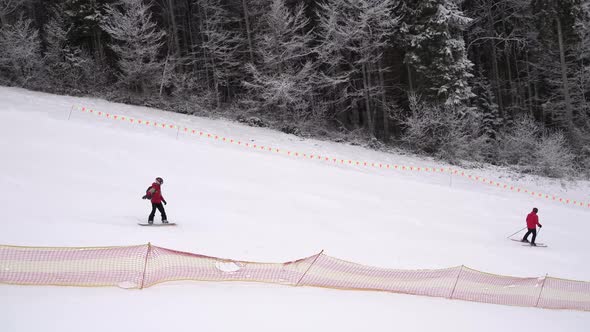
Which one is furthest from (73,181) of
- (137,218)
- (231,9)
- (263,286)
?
(231,9)

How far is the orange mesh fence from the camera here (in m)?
7.82

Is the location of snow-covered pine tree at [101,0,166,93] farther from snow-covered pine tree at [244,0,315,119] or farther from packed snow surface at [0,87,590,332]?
snow-covered pine tree at [244,0,315,119]

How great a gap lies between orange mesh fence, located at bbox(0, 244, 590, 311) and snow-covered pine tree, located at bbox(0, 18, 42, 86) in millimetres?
22628

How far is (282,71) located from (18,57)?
16377 millimetres

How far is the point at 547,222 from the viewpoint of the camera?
1856 centimetres

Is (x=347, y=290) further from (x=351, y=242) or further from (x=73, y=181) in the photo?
(x=73, y=181)

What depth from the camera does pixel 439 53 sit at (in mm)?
27562

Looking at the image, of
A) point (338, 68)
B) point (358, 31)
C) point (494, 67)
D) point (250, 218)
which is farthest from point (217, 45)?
point (494, 67)

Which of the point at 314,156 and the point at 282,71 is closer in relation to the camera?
the point at 314,156

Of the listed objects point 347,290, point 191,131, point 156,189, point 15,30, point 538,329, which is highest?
point 15,30

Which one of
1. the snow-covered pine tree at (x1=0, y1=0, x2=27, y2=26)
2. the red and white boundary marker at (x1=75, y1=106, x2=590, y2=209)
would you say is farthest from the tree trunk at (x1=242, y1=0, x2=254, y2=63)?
the snow-covered pine tree at (x1=0, y1=0, x2=27, y2=26)

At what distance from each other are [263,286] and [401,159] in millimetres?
17720

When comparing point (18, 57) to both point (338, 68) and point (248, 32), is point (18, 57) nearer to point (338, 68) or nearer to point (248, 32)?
point (248, 32)

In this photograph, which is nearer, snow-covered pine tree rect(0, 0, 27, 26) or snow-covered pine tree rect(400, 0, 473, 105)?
snow-covered pine tree rect(400, 0, 473, 105)
